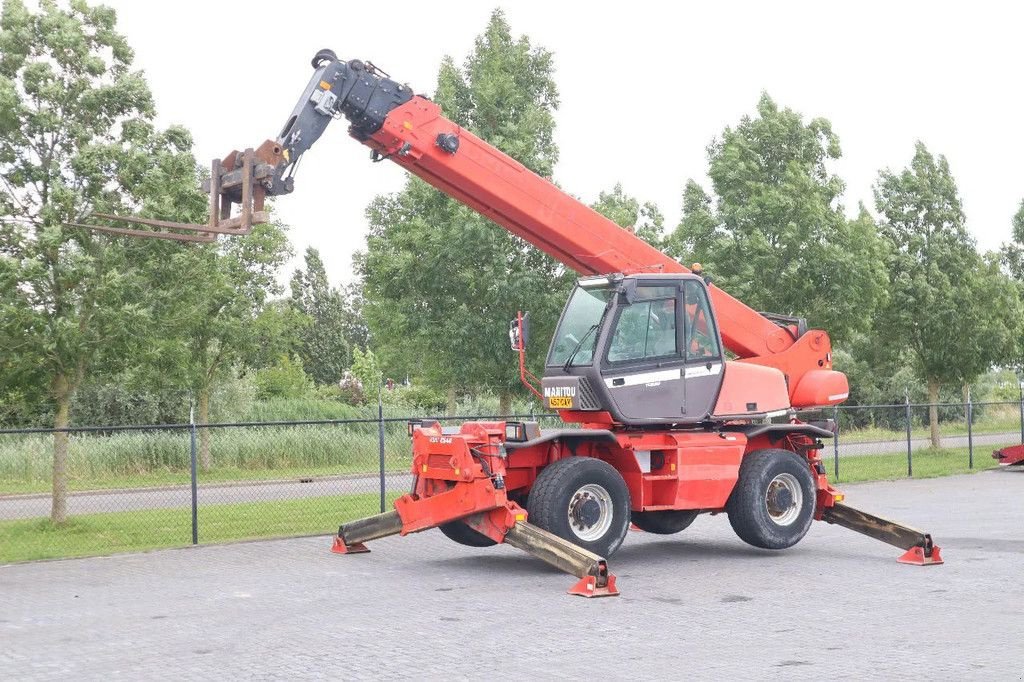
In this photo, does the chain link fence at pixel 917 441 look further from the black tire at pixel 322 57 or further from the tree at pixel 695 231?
the black tire at pixel 322 57

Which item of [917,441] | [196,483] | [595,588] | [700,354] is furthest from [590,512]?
[917,441]

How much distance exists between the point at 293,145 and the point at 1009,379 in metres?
54.7

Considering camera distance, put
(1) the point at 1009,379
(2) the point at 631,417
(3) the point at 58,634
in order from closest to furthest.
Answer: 1. (3) the point at 58,634
2. (2) the point at 631,417
3. (1) the point at 1009,379

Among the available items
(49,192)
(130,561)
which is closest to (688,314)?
(130,561)

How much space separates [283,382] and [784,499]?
3787cm

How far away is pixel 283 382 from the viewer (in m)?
50.1

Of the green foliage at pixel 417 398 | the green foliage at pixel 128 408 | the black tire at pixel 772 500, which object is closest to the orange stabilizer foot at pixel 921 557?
the black tire at pixel 772 500

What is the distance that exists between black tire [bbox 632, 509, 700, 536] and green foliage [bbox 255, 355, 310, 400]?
110 feet

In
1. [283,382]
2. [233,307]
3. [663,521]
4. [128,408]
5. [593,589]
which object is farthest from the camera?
[283,382]

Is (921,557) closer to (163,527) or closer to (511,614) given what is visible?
(511,614)

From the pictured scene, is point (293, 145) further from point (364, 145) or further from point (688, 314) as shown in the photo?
point (688, 314)

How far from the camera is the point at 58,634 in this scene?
9.80m

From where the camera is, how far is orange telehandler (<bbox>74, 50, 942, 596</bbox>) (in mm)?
12641

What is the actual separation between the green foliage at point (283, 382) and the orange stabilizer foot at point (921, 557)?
3647 centimetres
